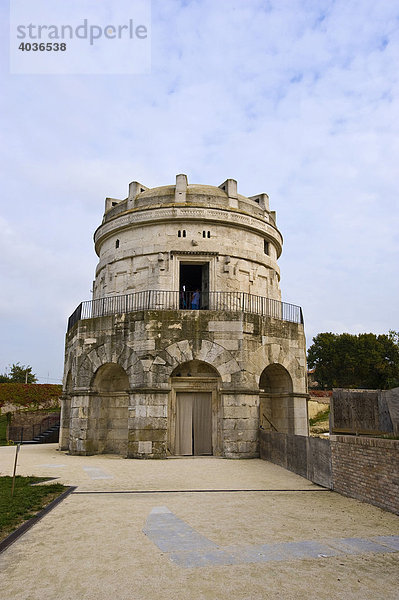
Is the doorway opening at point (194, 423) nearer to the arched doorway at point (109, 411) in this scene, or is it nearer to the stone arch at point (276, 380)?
the arched doorway at point (109, 411)

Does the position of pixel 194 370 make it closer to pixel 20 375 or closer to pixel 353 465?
pixel 353 465

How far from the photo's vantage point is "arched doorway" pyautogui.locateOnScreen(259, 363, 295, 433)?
18.8 meters

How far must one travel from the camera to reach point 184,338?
1723cm

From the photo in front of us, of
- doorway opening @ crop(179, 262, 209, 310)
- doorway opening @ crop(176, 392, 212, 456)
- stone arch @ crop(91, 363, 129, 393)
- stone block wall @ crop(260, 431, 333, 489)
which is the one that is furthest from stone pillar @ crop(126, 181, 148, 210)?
stone block wall @ crop(260, 431, 333, 489)

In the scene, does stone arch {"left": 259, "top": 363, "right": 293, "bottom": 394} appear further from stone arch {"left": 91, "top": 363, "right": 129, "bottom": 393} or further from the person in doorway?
stone arch {"left": 91, "top": 363, "right": 129, "bottom": 393}

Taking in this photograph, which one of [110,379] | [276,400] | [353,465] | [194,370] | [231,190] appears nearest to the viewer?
[353,465]

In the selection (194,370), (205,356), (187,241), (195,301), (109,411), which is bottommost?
(109,411)

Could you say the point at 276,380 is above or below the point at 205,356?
below

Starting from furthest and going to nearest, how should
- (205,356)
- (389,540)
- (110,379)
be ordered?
(110,379) < (205,356) < (389,540)

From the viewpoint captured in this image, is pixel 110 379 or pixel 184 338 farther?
pixel 110 379

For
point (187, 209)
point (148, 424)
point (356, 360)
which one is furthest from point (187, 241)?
point (356, 360)

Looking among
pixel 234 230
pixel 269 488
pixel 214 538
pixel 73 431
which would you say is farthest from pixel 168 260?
pixel 214 538

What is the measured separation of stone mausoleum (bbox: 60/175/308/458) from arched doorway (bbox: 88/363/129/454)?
4cm

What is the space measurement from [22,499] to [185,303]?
13.6m
